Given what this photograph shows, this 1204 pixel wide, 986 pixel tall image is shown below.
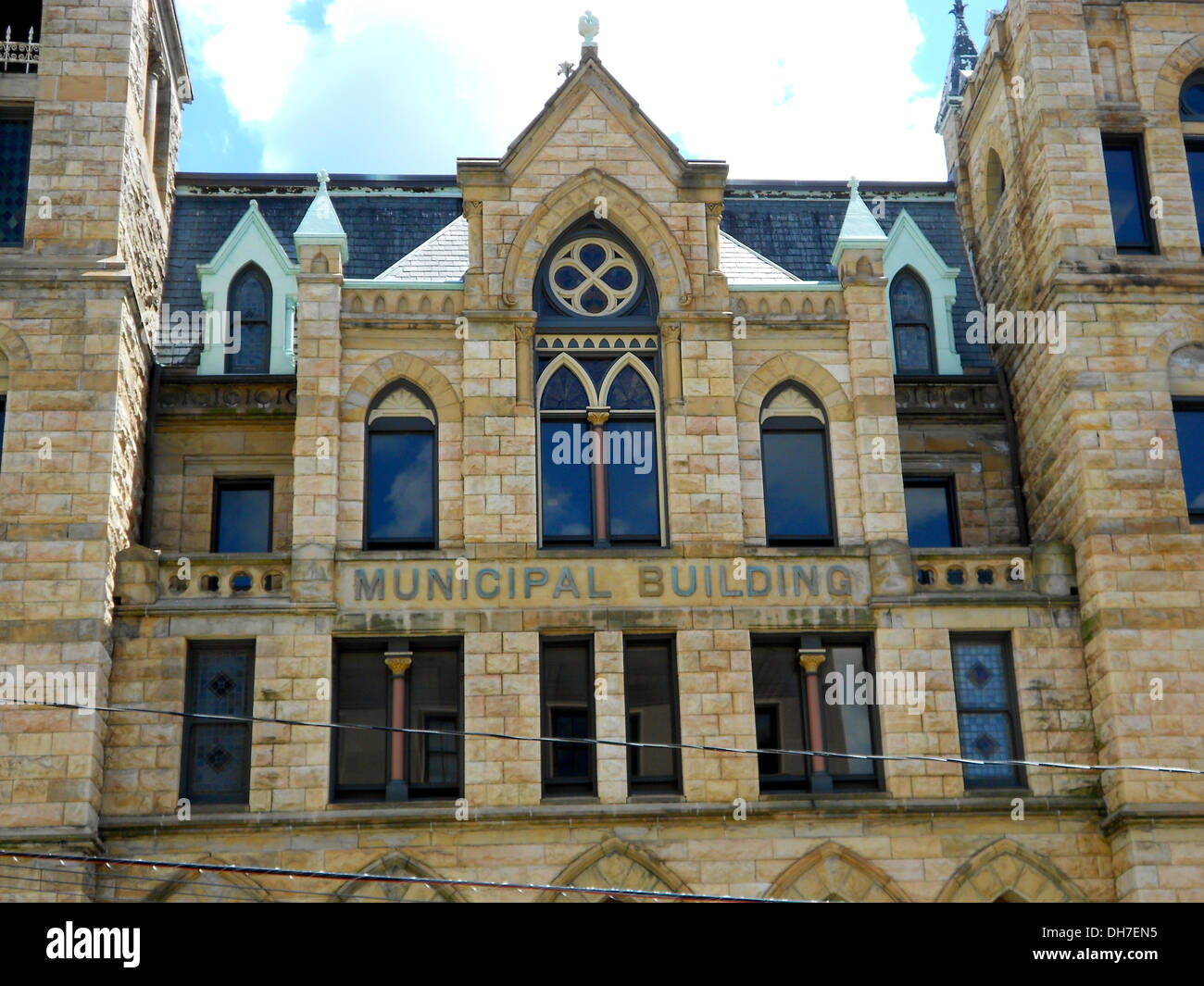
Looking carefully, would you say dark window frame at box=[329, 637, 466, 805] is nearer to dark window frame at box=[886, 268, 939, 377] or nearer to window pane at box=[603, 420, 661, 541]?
window pane at box=[603, 420, 661, 541]

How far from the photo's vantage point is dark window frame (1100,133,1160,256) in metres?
30.6

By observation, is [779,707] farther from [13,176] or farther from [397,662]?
[13,176]

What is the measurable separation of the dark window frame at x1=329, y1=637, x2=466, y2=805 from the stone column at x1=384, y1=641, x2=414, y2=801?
0.06 meters

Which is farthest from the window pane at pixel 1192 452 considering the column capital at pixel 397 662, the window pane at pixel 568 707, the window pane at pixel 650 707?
the column capital at pixel 397 662

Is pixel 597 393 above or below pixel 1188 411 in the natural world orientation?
above

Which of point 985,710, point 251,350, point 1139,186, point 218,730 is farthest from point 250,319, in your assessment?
point 1139,186

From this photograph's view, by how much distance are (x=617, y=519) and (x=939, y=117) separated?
14289mm

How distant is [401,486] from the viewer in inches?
1138

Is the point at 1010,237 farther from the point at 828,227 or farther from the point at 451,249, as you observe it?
the point at 451,249

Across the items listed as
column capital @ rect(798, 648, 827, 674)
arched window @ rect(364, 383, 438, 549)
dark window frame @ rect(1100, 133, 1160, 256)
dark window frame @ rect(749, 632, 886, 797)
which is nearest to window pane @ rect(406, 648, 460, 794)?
arched window @ rect(364, 383, 438, 549)

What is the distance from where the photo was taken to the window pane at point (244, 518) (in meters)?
30.4

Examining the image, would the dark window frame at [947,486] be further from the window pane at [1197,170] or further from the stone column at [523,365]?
the stone column at [523,365]

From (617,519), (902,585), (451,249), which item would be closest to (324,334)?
(451,249)

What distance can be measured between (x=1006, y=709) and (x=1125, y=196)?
9.25 metres
